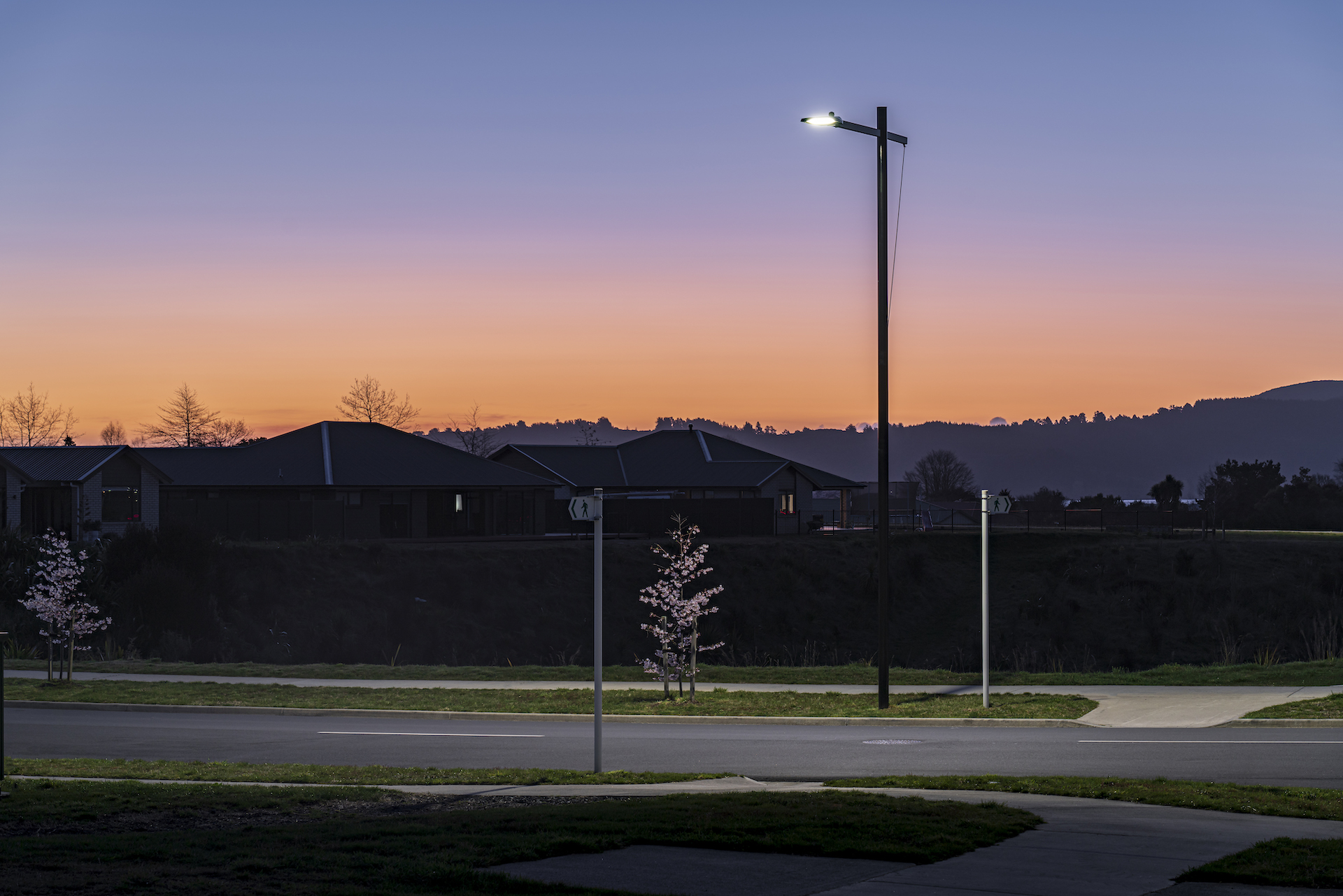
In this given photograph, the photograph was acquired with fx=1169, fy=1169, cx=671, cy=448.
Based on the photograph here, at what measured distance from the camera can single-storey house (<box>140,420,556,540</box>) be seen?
181 feet

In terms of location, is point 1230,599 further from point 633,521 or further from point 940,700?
point 940,700

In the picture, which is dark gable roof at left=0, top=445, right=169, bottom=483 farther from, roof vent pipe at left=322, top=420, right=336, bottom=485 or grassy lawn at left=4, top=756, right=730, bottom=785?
grassy lawn at left=4, top=756, right=730, bottom=785

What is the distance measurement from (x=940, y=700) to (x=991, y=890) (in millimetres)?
12307

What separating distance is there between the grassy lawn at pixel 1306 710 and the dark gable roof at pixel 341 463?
46.9 meters

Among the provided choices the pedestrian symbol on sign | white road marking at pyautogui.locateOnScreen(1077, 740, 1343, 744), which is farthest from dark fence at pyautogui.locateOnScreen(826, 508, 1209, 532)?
→ the pedestrian symbol on sign

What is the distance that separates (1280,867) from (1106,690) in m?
13.1

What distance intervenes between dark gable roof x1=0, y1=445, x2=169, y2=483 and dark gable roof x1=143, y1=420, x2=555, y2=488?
4.17m

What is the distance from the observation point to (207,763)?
546 inches

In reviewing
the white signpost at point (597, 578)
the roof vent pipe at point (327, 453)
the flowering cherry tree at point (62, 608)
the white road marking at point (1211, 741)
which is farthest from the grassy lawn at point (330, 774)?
the roof vent pipe at point (327, 453)

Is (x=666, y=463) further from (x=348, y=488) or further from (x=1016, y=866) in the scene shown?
(x=1016, y=866)

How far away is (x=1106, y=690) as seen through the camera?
2028 centimetres

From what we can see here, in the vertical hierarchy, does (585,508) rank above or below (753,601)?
above

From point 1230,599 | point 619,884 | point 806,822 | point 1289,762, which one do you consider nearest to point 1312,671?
point 1289,762

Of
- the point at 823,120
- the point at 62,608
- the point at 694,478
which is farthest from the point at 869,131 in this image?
the point at 694,478
